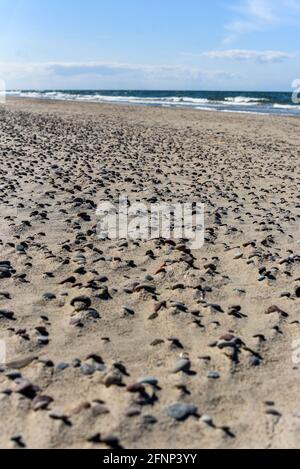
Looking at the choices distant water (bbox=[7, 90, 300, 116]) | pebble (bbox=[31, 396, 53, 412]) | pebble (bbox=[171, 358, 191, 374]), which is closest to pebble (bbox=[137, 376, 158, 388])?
pebble (bbox=[171, 358, 191, 374])

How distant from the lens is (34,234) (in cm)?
922

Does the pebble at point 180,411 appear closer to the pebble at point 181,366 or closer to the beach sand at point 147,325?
the beach sand at point 147,325

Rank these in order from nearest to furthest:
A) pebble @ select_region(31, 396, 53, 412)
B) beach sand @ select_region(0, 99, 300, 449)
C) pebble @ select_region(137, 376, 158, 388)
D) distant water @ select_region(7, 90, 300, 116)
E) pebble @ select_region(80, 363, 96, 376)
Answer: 1. beach sand @ select_region(0, 99, 300, 449)
2. pebble @ select_region(31, 396, 53, 412)
3. pebble @ select_region(137, 376, 158, 388)
4. pebble @ select_region(80, 363, 96, 376)
5. distant water @ select_region(7, 90, 300, 116)

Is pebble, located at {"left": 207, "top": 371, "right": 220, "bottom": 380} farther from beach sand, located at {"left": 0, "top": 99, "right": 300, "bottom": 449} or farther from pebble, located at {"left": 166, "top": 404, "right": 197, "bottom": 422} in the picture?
pebble, located at {"left": 166, "top": 404, "right": 197, "bottom": 422}

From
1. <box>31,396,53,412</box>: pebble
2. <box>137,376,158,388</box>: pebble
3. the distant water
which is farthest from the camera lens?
the distant water

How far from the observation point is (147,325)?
19.7 feet

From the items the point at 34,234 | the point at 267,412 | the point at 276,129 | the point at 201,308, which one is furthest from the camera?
the point at 276,129

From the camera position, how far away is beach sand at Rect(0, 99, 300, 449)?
166 inches

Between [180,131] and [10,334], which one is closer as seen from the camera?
[10,334]

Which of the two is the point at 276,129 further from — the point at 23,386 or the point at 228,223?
the point at 23,386

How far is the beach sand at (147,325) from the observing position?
423 cm

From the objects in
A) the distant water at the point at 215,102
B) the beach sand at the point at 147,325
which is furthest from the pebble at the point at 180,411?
the distant water at the point at 215,102
